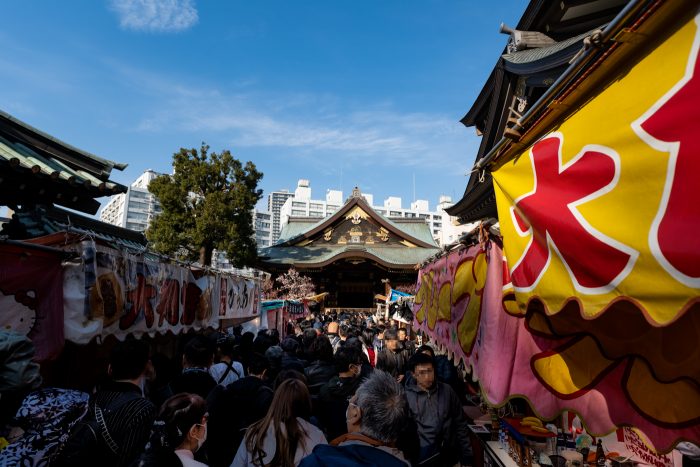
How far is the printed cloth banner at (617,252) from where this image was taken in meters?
1.16

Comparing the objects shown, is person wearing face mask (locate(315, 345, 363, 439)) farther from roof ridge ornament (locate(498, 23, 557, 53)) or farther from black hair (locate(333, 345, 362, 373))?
roof ridge ornament (locate(498, 23, 557, 53))

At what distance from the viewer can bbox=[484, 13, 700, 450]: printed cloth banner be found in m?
1.16

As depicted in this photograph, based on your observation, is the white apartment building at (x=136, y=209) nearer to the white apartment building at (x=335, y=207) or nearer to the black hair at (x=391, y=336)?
the white apartment building at (x=335, y=207)

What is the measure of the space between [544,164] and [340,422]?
2864mm

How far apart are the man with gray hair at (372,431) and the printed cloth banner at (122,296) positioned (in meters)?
2.82

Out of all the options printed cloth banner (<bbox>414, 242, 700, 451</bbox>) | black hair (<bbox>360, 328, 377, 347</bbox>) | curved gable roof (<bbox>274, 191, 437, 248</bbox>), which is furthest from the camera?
curved gable roof (<bbox>274, 191, 437, 248</bbox>)

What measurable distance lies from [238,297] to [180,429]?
7.81 metres

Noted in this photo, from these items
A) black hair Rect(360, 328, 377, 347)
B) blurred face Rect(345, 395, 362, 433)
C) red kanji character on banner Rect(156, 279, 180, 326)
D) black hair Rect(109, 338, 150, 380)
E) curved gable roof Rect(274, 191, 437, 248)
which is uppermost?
curved gable roof Rect(274, 191, 437, 248)

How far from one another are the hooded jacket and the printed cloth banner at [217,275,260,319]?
5622mm

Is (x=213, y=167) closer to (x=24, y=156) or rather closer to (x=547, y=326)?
(x=24, y=156)

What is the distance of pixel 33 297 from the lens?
3.29 meters

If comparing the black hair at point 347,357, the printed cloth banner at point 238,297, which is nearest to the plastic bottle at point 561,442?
the black hair at point 347,357

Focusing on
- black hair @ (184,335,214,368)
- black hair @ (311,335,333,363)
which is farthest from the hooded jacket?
black hair @ (184,335,214,368)

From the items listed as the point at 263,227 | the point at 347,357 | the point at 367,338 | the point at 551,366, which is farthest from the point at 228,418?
the point at 263,227
